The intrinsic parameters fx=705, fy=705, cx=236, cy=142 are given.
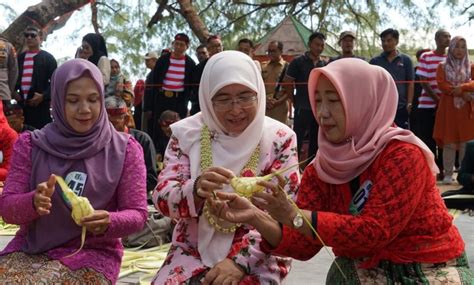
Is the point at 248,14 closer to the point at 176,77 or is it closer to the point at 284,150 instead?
the point at 176,77

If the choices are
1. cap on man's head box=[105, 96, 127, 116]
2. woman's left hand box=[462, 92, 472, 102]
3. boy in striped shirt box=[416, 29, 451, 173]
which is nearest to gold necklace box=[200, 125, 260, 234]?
cap on man's head box=[105, 96, 127, 116]

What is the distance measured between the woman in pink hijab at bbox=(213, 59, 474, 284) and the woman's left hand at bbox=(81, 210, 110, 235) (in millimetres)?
426

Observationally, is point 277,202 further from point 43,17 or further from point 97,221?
point 43,17

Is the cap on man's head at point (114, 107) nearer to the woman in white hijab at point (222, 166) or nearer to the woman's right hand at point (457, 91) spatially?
the woman in white hijab at point (222, 166)

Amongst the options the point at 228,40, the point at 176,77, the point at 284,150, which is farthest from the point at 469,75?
the point at 228,40

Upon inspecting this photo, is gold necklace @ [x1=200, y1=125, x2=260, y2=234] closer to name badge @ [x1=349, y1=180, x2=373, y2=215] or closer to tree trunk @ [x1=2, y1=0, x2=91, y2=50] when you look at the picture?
Result: name badge @ [x1=349, y1=180, x2=373, y2=215]

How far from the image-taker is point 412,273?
244 cm

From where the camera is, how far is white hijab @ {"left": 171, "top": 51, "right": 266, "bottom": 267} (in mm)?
2744

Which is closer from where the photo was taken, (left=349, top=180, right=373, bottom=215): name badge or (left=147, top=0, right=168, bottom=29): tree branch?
(left=349, top=180, right=373, bottom=215): name badge

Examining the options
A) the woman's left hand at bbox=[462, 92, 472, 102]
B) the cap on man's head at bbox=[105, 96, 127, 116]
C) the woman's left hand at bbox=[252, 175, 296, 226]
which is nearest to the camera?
the woman's left hand at bbox=[252, 175, 296, 226]

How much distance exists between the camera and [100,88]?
288 centimetres

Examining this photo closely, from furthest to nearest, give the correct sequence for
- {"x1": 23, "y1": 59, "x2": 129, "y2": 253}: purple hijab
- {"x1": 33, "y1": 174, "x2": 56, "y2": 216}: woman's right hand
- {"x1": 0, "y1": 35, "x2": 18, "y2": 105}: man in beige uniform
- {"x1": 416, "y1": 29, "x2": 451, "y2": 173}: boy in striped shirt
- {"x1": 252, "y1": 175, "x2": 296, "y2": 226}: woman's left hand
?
1. {"x1": 416, "y1": 29, "x2": 451, "y2": 173}: boy in striped shirt
2. {"x1": 0, "y1": 35, "x2": 18, "y2": 105}: man in beige uniform
3. {"x1": 23, "y1": 59, "x2": 129, "y2": 253}: purple hijab
4. {"x1": 33, "y1": 174, "x2": 56, "y2": 216}: woman's right hand
5. {"x1": 252, "y1": 175, "x2": 296, "y2": 226}: woman's left hand

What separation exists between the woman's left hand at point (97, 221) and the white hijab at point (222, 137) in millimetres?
375

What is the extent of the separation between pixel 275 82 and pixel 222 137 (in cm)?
637
